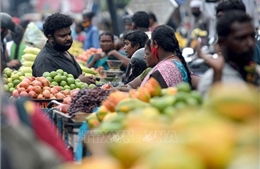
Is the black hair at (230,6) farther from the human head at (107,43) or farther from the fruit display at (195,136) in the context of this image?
the human head at (107,43)

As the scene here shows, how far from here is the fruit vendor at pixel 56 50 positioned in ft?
32.9

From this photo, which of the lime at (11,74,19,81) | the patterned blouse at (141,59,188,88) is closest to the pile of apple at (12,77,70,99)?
the lime at (11,74,19,81)

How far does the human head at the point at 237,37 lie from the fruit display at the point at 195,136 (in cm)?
70

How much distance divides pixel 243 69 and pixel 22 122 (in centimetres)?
186

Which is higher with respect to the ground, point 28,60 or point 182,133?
point 182,133

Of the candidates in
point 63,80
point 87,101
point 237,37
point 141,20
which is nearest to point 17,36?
point 141,20

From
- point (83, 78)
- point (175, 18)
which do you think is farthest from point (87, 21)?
point (83, 78)

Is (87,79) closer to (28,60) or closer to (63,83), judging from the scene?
(63,83)

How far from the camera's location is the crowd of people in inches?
203

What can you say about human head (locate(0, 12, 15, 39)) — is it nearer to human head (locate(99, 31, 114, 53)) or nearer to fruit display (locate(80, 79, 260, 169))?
human head (locate(99, 31, 114, 53))

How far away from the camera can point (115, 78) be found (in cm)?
1087

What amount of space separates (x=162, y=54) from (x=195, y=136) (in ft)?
14.4

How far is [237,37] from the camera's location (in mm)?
5062

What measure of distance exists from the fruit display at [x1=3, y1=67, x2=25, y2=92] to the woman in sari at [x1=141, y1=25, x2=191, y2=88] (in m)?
2.18
